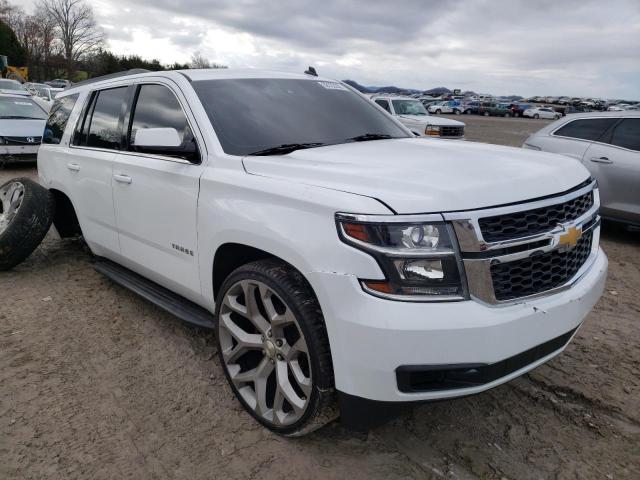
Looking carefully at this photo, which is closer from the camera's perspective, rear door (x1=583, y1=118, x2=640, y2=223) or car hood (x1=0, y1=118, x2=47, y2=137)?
rear door (x1=583, y1=118, x2=640, y2=223)

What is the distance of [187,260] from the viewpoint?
3.11 m

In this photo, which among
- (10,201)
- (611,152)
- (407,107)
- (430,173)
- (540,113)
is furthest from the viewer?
(540,113)

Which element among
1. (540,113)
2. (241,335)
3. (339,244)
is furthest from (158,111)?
(540,113)

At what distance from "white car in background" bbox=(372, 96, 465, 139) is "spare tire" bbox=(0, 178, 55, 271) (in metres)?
9.66

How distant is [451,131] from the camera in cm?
1395

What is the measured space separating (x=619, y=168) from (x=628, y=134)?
0.55m

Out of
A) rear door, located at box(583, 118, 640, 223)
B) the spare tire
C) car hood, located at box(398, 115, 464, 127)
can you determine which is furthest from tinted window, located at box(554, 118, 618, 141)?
the spare tire

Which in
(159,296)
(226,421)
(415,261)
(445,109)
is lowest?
(445,109)

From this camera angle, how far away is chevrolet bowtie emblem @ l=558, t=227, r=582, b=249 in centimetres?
231

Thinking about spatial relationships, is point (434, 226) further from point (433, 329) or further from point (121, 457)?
point (121, 457)

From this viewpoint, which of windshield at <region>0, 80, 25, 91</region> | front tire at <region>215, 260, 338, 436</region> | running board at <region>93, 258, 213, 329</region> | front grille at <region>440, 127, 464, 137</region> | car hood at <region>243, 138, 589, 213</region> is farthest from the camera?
windshield at <region>0, 80, 25, 91</region>

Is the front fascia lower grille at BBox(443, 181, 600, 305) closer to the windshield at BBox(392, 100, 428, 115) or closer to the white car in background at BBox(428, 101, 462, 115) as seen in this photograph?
the windshield at BBox(392, 100, 428, 115)

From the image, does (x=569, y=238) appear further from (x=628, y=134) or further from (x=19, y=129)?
(x=19, y=129)

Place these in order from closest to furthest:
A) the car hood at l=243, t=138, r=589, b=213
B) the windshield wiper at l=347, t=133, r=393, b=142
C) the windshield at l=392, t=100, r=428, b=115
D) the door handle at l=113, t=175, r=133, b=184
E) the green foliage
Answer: the car hood at l=243, t=138, r=589, b=213 → the windshield wiper at l=347, t=133, r=393, b=142 → the door handle at l=113, t=175, r=133, b=184 → the windshield at l=392, t=100, r=428, b=115 → the green foliage
